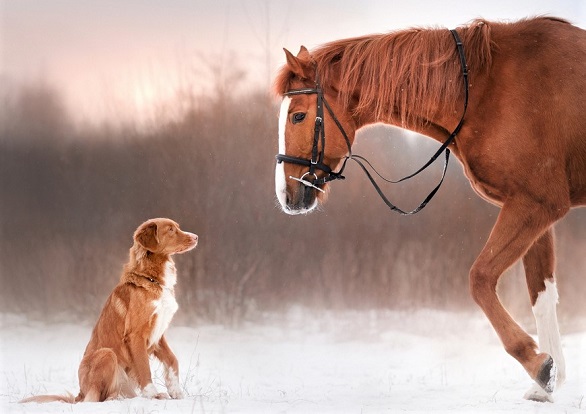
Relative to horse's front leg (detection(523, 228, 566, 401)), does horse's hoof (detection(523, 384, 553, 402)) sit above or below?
below

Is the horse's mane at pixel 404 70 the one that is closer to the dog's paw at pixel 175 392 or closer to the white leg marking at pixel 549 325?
the white leg marking at pixel 549 325

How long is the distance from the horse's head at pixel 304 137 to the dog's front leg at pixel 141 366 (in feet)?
4.01

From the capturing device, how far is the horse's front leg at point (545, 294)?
459 centimetres

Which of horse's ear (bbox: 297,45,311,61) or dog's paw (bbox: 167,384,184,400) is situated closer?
dog's paw (bbox: 167,384,184,400)

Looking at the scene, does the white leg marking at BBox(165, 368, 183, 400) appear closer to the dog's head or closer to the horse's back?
the dog's head

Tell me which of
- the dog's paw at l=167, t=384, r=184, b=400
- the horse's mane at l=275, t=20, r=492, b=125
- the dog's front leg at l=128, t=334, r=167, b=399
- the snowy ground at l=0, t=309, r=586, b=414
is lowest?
the snowy ground at l=0, t=309, r=586, b=414

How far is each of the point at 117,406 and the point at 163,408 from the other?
0.89 feet

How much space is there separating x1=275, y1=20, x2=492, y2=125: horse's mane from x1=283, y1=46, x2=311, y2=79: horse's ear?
0.19 ft

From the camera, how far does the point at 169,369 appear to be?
4469 mm

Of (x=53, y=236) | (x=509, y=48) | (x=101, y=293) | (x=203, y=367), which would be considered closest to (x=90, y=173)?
(x=53, y=236)

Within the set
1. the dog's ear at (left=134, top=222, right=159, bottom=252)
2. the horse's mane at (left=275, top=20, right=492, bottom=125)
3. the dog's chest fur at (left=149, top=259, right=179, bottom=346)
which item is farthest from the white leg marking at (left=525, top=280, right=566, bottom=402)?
the dog's ear at (left=134, top=222, right=159, bottom=252)

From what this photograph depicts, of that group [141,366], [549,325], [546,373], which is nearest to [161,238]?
[141,366]

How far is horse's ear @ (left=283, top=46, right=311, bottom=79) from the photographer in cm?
446

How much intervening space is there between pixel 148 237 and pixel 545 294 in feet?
8.63
